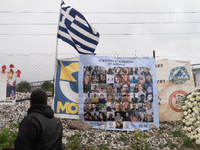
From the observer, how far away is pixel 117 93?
5.34 metres

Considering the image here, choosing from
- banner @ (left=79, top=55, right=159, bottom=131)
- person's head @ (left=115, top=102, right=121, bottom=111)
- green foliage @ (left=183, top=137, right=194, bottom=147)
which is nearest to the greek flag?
banner @ (left=79, top=55, right=159, bottom=131)

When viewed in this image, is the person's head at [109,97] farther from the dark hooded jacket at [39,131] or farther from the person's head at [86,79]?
the dark hooded jacket at [39,131]

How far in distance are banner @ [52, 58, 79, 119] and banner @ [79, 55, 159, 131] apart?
→ 0.23 m

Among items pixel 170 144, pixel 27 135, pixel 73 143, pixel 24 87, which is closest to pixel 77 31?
pixel 73 143

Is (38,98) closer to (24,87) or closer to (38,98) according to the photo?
(38,98)

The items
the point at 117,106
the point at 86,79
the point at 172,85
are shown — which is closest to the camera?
the point at 117,106

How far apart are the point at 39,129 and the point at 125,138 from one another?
3.17m

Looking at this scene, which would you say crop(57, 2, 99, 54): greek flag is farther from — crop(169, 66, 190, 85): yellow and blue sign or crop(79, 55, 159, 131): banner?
crop(169, 66, 190, 85): yellow and blue sign

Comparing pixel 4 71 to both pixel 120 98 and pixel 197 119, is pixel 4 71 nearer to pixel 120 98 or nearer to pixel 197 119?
pixel 120 98

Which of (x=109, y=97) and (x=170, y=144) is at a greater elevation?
(x=109, y=97)

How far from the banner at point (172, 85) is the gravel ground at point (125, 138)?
0.43m

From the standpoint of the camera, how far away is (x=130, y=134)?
4902mm

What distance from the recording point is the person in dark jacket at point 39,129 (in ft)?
5.89

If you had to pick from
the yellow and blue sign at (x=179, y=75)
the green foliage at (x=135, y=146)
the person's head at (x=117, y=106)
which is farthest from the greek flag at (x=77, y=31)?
the green foliage at (x=135, y=146)
